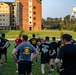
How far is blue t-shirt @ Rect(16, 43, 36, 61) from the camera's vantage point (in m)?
10.1

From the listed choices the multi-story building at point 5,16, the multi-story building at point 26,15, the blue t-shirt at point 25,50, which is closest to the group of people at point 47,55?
the blue t-shirt at point 25,50

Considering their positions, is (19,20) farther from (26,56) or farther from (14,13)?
(26,56)

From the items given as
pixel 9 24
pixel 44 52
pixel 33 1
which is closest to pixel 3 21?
pixel 9 24

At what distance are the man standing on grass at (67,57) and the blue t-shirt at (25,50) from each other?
2.87 meters

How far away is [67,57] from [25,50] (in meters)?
3.05

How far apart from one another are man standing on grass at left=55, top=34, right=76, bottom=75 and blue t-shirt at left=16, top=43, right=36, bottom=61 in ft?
9.42

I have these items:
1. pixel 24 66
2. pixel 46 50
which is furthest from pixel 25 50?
pixel 46 50

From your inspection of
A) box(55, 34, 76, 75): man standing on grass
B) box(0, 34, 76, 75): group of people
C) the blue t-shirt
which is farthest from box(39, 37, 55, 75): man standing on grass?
box(55, 34, 76, 75): man standing on grass

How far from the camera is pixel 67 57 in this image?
24.3 ft

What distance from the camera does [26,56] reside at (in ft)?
33.8

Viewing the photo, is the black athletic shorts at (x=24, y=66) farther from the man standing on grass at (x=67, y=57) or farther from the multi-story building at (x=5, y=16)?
the multi-story building at (x=5, y=16)

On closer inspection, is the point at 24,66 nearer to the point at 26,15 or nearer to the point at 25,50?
the point at 25,50

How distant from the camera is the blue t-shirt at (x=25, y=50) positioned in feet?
33.2

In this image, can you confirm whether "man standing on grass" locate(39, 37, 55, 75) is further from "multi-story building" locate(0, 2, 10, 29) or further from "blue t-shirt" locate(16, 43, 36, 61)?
"multi-story building" locate(0, 2, 10, 29)
